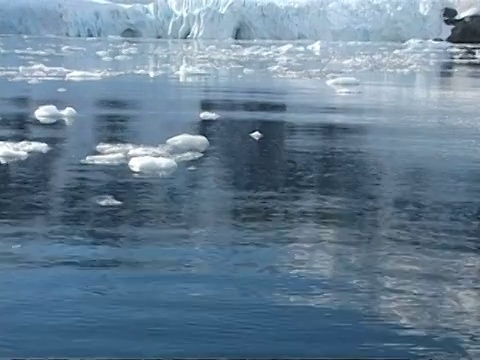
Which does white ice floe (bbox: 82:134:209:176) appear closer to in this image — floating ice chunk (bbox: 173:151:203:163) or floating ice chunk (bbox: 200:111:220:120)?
floating ice chunk (bbox: 173:151:203:163)

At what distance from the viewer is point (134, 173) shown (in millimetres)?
6473

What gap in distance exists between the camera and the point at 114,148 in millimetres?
7434

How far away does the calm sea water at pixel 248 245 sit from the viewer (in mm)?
3314

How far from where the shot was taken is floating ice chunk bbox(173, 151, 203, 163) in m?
7.07

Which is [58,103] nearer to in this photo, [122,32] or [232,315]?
[232,315]

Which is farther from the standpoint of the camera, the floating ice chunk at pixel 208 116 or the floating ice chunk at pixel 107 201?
the floating ice chunk at pixel 208 116

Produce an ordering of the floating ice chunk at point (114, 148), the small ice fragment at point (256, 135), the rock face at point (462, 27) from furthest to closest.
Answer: the rock face at point (462, 27) → the small ice fragment at point (256, 135) → the floating ice chunk at point (114, 148)

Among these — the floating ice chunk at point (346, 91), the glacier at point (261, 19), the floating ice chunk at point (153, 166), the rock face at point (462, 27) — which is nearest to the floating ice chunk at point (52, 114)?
the floating ice chunk at point (153, 166)

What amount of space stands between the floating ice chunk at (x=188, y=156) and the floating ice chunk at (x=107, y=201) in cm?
144

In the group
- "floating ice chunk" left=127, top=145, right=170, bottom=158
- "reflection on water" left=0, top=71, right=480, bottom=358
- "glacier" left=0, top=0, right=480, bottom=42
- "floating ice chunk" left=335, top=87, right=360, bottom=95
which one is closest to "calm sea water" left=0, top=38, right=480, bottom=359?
"reflection on water" left=0, top=71, right=480, bottom=358

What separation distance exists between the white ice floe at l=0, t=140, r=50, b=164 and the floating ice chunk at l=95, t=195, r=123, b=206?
1.63 m

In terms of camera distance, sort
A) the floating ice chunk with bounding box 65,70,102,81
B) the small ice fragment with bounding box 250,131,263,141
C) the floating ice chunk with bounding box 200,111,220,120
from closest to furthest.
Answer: the small ice fragment with bounding box 250,131,263,141
the floating ice chunk with bounding box 200,111,220,120
the floating ice chunk with bounding box 65,70,102,81

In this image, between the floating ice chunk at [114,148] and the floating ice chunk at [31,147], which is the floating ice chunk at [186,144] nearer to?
the floating ice chunk at [114,148]

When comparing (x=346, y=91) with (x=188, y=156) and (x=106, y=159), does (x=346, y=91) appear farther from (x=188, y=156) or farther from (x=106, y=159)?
(x=106, y=159)
